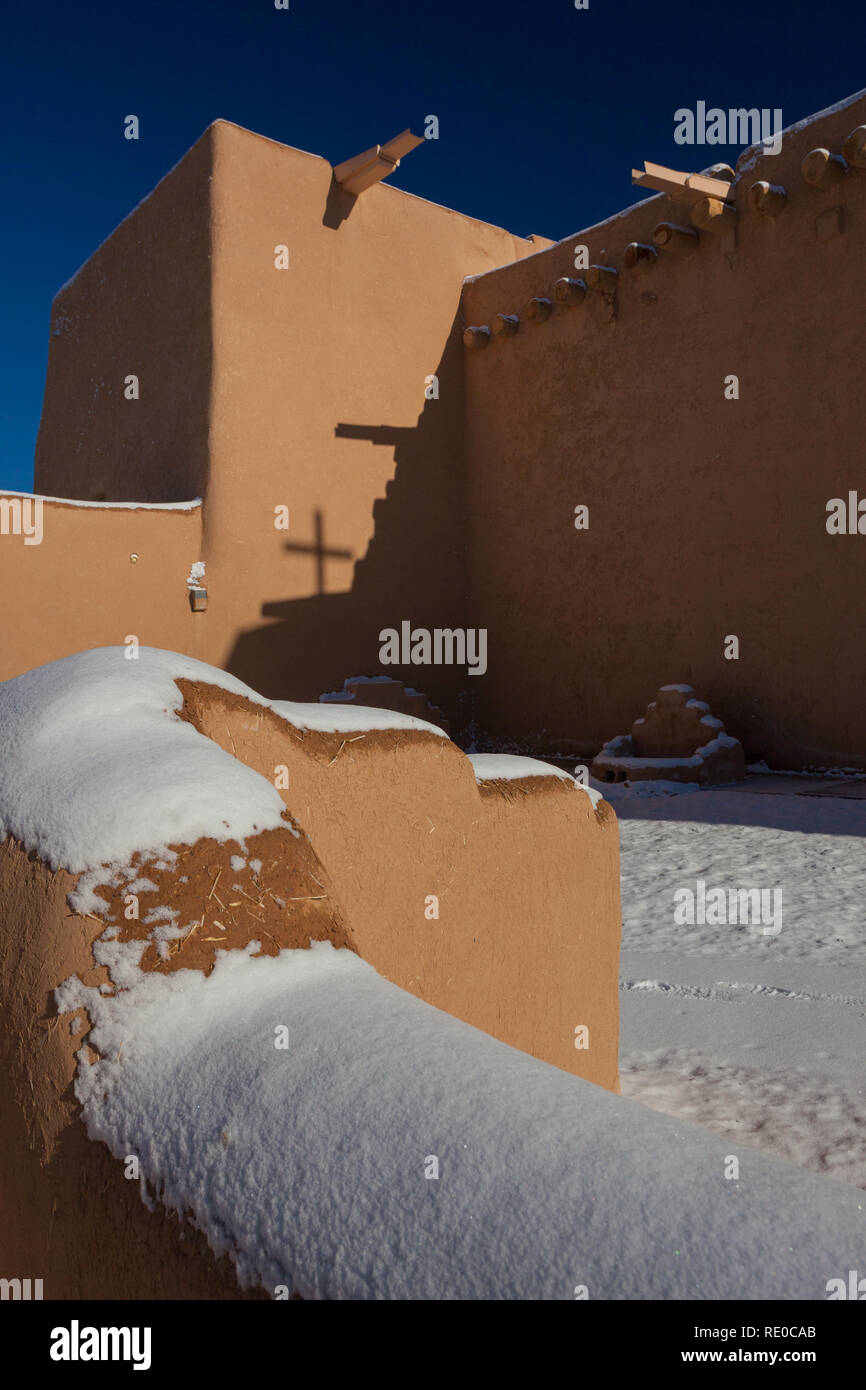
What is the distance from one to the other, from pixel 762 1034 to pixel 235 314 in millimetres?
9093

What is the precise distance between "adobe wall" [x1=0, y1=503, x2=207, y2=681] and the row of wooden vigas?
4.84 metres

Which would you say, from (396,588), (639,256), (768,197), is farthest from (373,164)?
(396,588)

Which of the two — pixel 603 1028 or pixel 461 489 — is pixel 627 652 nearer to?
pixel 461 489

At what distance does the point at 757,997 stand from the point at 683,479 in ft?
23.7

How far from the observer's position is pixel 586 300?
35.8 ft

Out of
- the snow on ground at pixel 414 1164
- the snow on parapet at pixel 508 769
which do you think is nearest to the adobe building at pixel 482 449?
the snow on parapet at pixel 508 769

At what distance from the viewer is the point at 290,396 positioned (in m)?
10.7

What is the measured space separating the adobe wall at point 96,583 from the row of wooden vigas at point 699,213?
484 centimetres

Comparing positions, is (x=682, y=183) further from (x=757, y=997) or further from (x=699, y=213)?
(x=757, y=997)

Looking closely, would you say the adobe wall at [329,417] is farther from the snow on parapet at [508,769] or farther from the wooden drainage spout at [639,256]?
the snow on parapet at [508,769]

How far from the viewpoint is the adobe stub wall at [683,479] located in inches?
345

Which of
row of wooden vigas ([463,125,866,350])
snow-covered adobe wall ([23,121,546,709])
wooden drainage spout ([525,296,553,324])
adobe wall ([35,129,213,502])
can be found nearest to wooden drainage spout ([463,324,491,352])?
snow-covered adobe wall ([23,121,546,709])
